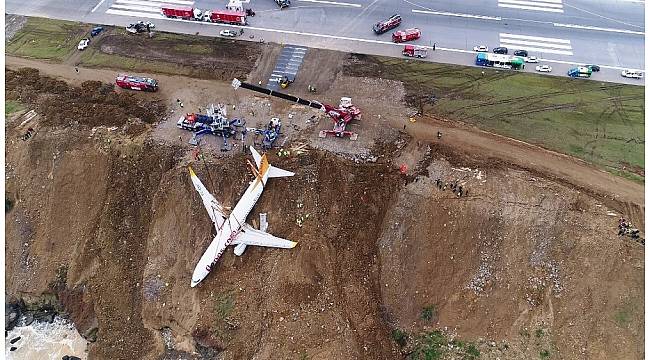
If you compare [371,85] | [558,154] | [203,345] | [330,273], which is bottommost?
[203,345]

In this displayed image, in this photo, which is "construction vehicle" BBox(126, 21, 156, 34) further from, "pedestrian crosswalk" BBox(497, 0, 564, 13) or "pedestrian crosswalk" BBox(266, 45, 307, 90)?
"pedestrian crosswalk" BBox(497, 0, 564, 13)

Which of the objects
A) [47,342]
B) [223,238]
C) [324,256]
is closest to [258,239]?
[223,238]

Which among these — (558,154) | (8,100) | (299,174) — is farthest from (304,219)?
(8,100)

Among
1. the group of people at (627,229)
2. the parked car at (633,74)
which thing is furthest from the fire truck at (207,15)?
the group of people at (627,229)

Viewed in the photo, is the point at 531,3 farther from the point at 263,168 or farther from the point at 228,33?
the point at 263,168

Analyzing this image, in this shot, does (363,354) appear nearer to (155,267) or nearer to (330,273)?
(330,273)
